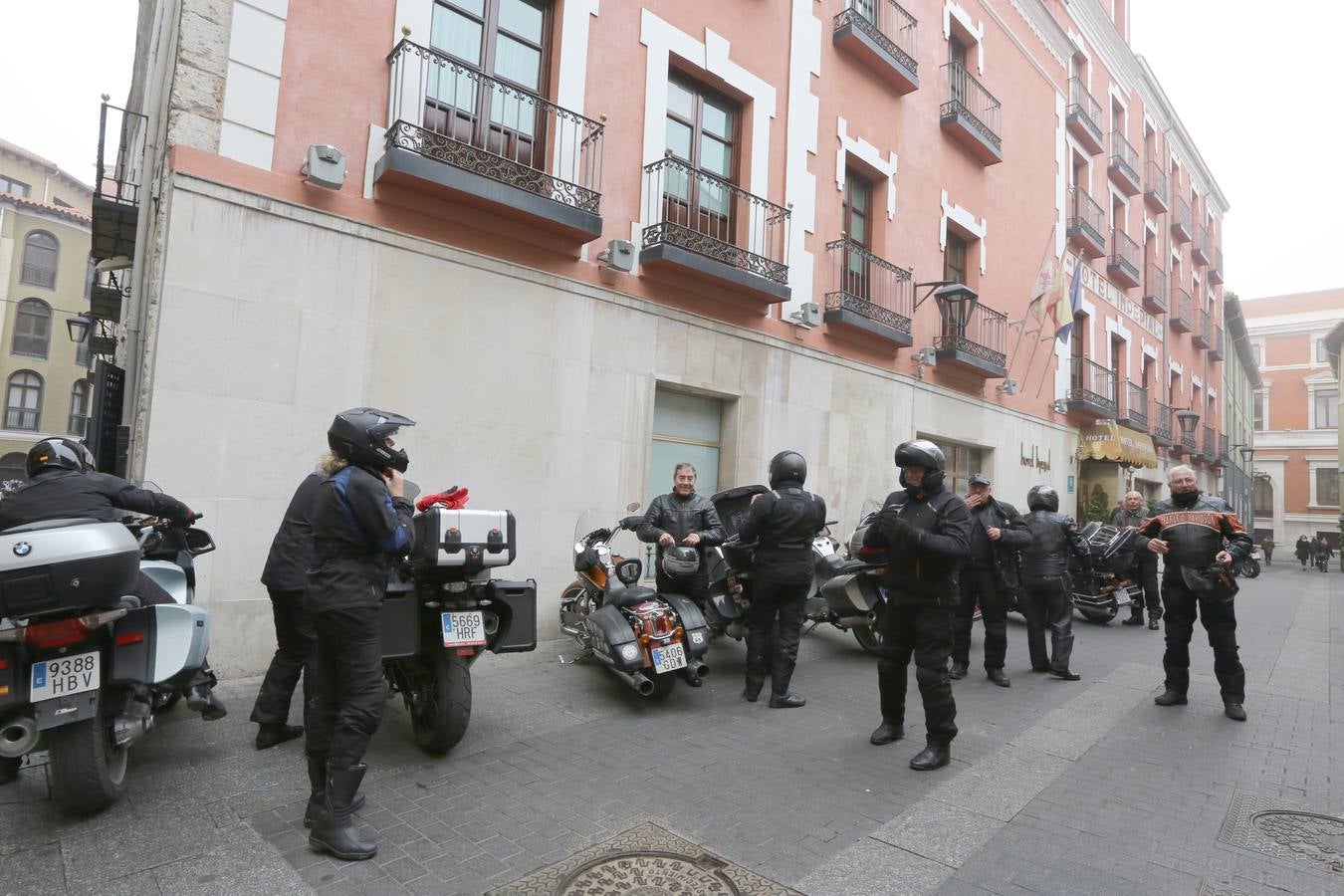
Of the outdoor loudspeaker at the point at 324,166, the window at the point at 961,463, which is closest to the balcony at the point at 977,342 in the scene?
the window at the point at 961,463

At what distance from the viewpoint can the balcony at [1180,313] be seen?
24422 mm

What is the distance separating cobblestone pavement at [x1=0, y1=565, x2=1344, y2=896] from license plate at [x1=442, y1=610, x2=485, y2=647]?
2.18ft

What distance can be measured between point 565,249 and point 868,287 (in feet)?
18.7

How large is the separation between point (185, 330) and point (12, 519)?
2.43 metres

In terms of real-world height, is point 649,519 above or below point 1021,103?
below

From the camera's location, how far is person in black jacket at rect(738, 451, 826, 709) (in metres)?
5.48

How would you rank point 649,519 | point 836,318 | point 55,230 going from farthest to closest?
point 55,230 < point 836,318 < point 649,519

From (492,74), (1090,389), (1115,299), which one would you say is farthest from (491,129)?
(1115,299)

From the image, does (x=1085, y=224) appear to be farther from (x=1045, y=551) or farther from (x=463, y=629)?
(x=463, y=629)

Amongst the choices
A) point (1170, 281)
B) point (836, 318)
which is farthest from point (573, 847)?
point (1170, 281)

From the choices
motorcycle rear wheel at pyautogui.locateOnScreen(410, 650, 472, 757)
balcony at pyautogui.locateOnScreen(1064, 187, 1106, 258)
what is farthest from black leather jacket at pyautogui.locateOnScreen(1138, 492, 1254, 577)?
balcony at pyautogui.locateOnScreen(1064, 187, 1106, 258)

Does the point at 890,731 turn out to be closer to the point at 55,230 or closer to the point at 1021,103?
the point at 1021,103

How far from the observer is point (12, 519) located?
3.43m

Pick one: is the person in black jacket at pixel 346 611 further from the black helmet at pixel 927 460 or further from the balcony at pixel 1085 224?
the balcony at pixel 1085 224
